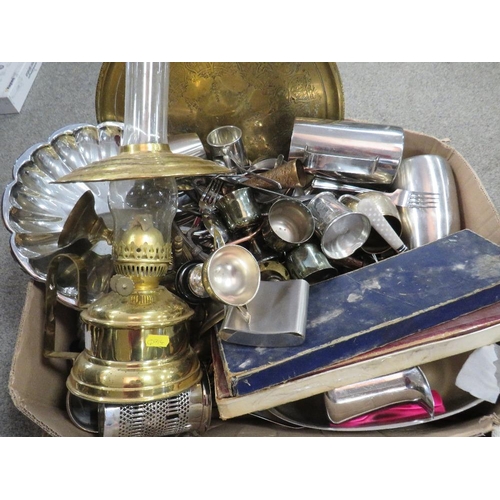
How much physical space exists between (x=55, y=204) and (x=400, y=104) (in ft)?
4.02

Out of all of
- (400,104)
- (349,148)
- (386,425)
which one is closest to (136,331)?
(386,425)

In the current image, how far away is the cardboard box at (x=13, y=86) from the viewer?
150cm

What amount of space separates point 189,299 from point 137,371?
0.64ft

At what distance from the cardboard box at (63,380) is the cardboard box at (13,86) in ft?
2.68

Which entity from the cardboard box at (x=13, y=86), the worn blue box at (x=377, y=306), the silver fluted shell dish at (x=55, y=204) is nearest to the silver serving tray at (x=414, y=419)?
the worn blue box at (x=377, y=306)

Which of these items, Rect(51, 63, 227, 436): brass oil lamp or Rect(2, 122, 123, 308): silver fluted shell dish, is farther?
Rect(2, 122, 123, 308): silver fluted shell dish

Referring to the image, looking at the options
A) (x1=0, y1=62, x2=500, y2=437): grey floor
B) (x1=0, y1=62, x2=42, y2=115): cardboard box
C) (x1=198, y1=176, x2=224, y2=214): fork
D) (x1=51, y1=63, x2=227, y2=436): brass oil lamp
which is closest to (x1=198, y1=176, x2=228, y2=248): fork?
(x1=198, y1=176, x2=224, y2=214): fork

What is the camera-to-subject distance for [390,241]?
99 cm

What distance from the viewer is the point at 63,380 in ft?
3.14

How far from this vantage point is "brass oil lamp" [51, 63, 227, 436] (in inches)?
29.2

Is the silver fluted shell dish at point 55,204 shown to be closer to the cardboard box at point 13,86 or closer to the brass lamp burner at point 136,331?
the brass lamp burner at point 136,331

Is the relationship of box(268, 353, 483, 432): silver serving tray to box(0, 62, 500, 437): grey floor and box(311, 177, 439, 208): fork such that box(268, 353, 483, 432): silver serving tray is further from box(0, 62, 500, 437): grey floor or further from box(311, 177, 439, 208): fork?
box(0, 62, 500, 437): grey floor

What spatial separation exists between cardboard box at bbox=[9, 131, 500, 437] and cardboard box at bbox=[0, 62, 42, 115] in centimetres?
82

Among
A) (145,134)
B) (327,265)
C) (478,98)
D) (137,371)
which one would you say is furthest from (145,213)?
(478,98)
